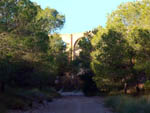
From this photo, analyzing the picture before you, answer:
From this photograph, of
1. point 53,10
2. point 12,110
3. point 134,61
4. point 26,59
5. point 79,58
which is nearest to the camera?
point 12,110

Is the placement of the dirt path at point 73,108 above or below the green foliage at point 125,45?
below

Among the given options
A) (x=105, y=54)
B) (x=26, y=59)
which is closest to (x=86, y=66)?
(x=105, y=54)

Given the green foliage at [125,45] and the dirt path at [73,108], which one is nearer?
the dirt path at [73,108]

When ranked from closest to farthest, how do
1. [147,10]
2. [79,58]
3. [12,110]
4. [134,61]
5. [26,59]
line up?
[12,110] → [26,59] → [147,10] → [134,61] → [79,58]

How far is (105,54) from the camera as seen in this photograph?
3203 cm

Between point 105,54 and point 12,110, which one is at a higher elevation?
point 105,54

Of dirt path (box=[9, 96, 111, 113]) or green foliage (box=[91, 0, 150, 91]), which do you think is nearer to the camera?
dirt path (box=[9, 96, 111, 113])

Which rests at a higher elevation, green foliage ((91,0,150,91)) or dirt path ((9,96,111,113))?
green foliage ((91,0,150,91))

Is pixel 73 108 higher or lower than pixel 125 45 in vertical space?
lower

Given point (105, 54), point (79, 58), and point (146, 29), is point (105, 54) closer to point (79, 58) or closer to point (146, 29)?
point (146, 29)

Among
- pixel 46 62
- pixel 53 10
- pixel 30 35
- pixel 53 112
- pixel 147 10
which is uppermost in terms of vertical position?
pixel 53 10

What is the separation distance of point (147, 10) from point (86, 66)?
80.5ft

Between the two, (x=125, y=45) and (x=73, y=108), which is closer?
(x=73, y=108)

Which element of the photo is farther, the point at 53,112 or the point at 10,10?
the point at 53,112
